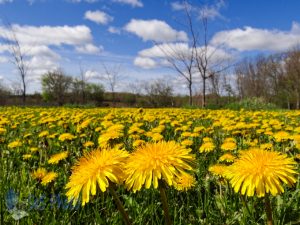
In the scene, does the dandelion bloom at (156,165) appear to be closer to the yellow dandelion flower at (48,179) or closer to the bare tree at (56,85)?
the yellow dandelion flower at (48,179)

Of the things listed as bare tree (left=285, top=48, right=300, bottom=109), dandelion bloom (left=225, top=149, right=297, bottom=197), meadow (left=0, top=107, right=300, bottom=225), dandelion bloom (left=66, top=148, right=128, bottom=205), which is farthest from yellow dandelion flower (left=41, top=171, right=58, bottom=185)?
bare tree (left=285, top=48, right=300, bottom=109)

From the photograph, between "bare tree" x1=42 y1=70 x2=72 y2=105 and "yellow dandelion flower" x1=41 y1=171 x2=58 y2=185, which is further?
"bare tree" x1=42 y1=70 x2=72 y2=105

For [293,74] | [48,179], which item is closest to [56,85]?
[293,74]

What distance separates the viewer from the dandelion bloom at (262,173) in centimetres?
108

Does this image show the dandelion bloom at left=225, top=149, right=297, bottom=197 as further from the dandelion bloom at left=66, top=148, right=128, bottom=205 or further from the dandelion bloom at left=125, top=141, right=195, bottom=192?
the dandelion bloom at left=66, top=148, right=128, bottom=205

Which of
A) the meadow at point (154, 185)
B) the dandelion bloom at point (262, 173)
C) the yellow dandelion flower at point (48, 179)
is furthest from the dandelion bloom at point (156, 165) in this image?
the yellow dandelion flower at point (48, 179)

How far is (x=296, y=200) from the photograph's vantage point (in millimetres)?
2230

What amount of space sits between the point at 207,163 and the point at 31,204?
1.78 meters

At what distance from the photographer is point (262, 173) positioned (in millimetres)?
1125

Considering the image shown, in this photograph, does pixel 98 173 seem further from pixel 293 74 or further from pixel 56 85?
pixel 56 85

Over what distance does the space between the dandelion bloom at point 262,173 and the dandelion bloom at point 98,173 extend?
37 cm

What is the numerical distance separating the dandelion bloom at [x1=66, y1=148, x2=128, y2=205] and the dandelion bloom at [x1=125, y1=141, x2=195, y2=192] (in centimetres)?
3

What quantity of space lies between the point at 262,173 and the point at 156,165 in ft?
1.06

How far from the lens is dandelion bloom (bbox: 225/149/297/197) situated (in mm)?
1083
